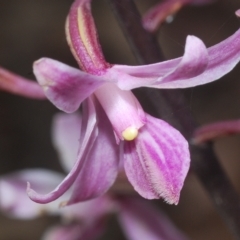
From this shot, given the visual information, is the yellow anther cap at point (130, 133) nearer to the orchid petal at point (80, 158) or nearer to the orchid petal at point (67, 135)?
the orchid petal at point (80, 158)

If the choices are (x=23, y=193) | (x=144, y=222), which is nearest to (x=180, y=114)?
(x=144, y=222)

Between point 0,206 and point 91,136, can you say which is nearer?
point 91,136

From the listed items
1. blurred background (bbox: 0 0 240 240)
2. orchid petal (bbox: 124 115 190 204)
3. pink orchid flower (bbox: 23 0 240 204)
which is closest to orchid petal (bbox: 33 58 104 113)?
pink orchid flower (bbox: 23 0 240 204)

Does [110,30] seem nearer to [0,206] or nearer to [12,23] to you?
[12,23]

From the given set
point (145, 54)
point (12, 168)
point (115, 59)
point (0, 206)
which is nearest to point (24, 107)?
point (12, 168)

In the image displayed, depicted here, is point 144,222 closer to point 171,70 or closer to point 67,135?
point 67,135

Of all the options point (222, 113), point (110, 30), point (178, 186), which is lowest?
point (222, 113)
